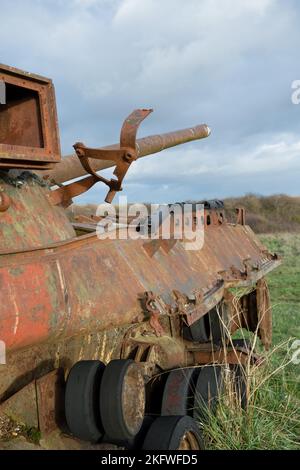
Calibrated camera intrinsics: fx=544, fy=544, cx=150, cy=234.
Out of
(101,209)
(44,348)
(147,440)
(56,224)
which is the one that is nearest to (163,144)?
(101,209)

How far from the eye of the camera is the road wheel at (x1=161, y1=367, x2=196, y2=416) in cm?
374

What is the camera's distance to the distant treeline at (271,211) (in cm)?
3782

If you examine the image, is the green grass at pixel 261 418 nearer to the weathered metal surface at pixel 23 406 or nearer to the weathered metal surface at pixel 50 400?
the weathered metal surface at pixel 50 400

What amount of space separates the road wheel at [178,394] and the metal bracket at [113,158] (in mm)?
1374

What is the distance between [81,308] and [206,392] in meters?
1.33

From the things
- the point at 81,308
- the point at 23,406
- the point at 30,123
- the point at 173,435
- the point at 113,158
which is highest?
the point at 30,123

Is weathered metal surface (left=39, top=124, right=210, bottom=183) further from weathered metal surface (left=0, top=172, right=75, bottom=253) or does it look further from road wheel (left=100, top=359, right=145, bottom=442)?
road wheel (left=100, top=359, right=145, bottom=442)

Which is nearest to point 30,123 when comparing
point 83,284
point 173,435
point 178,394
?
point 83,284

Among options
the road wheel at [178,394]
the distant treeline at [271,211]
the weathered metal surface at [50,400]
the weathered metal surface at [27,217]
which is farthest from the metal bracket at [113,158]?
the distant treeline at [271,211]

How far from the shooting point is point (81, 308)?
3100 millimetres

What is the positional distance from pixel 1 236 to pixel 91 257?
0.66m

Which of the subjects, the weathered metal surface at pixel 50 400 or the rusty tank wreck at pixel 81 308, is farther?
the weathered metal surface at pixel 50 400

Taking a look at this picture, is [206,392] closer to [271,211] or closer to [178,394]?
[178,394]

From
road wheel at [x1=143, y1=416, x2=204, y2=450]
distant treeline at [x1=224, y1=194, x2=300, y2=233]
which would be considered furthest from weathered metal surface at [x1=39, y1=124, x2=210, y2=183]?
distant treeline at [x1=224, y1=194, x2=300, y2=233]
